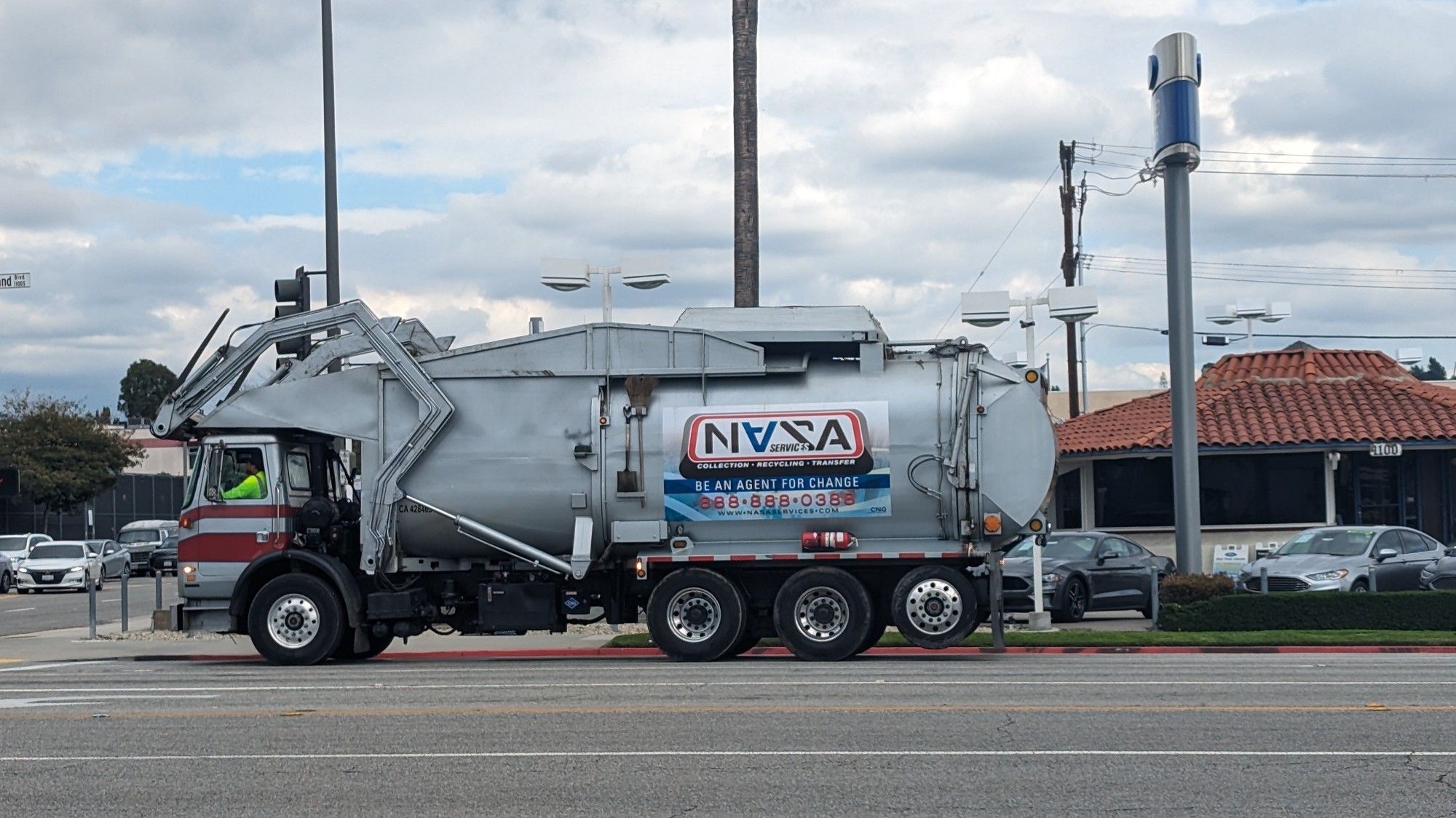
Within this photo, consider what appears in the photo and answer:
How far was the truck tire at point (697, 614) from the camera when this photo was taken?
16.6 metres

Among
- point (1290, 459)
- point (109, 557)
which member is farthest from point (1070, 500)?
point (109, 557)

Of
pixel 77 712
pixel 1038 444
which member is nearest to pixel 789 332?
pixel 1038 444

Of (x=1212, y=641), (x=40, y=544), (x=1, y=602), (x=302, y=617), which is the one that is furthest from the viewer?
(x=40, y=544)

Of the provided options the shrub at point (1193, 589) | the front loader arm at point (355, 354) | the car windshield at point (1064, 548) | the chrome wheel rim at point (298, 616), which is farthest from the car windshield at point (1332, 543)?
the chrome wheel rim at point (298, 616)

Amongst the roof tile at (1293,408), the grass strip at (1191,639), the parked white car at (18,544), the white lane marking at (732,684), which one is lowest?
the grass strip at (1191,639)

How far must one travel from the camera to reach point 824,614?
16.5 meters

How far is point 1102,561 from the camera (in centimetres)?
2311

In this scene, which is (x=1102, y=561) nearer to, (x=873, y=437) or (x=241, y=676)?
(x=873, y=437)

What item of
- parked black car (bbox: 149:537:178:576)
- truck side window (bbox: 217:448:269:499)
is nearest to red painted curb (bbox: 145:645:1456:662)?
truck side window (bbox: 217:448:269:499)

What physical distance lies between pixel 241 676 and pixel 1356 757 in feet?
35.2

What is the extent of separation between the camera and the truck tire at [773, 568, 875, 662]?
16406 mm

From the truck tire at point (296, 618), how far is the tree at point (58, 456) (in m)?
48.3

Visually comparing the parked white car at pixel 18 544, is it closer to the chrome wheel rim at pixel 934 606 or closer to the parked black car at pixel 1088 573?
the parked black car at pixel 1088 573

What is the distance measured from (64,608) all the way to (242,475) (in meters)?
17.8
